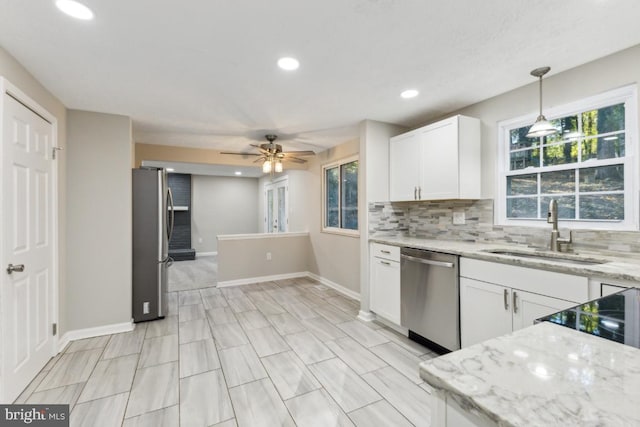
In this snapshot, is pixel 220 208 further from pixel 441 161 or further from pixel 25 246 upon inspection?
pixel 441 161

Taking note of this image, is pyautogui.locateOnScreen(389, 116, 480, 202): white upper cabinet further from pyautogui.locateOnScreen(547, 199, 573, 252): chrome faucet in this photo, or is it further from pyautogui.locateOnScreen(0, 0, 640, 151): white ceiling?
pyautogui.locateOnScreen(547, 199, 573, 252): chrome faucet

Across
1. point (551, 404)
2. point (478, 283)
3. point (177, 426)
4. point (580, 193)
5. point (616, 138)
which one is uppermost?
point (616, 138)

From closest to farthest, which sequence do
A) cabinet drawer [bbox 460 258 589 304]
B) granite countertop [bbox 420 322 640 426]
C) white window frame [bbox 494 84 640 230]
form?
granite countertop [bbox 420 322 640 426], cabinet drawer [bbox 460 258 589 304], white window frame [bbox 494 84 640 230]

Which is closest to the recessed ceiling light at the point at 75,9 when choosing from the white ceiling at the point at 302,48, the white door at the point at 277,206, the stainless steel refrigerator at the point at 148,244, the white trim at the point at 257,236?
the white ceiling at the point at 302,48

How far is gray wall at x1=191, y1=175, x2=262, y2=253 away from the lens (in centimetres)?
835

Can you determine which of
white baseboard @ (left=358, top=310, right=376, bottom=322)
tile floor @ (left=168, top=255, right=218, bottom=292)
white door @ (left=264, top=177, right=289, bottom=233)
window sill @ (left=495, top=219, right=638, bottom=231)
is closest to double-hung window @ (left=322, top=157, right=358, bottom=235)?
white baseboard @ (left=358, top=310, right=376, bottom=322)

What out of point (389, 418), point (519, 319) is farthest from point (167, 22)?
point (519, 319)

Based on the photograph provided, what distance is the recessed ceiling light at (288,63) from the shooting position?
2.10 m

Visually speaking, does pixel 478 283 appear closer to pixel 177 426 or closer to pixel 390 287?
pixel 390 287

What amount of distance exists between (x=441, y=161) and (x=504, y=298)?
1.42 metres

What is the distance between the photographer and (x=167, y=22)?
1.68m

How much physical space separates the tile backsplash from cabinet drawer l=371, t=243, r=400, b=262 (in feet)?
0.62

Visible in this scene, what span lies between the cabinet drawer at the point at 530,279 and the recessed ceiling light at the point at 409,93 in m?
1.55

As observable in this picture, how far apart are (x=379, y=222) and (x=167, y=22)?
273cm
